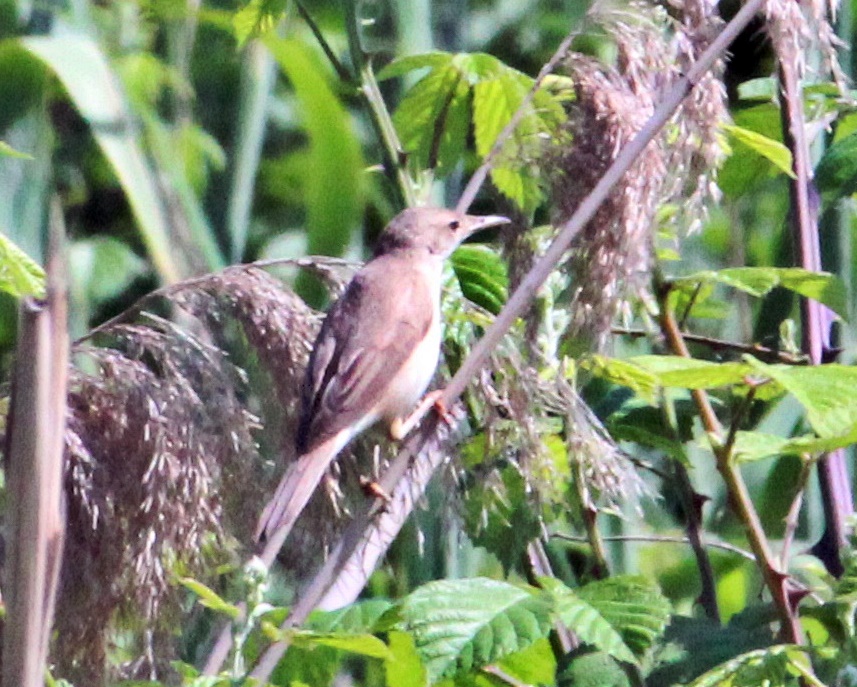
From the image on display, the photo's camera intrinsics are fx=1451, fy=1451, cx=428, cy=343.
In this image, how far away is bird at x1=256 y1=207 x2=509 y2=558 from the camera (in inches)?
80.2

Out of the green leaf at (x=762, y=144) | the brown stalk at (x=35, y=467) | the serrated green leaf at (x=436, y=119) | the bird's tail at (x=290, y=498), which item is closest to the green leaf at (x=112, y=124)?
the serrated green leaf at (x=436, y=119)

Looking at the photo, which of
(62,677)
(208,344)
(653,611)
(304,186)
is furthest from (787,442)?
(304,186)

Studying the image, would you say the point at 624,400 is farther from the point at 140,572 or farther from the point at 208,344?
the point at 140,572

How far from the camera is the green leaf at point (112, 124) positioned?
2.53 m

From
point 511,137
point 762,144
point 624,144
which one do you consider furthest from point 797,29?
point 511,137

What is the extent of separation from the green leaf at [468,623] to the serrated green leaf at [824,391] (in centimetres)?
35

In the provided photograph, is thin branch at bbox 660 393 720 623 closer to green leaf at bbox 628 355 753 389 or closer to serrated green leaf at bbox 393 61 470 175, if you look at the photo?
green leaf at bbox 628 355 753 389

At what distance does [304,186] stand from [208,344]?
229 centimetres

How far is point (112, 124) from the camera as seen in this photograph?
8.57 feet

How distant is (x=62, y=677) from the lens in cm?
163

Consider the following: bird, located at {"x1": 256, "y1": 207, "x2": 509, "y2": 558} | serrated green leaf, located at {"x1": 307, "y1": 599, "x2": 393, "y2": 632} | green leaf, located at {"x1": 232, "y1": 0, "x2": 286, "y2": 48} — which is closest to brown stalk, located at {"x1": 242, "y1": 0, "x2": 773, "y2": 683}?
serrated green leaf, located at {"x1": 307, "y1": 599, "x2": 393, "y2": 632}

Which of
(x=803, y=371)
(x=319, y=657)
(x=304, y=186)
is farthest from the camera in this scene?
(x=304, y=186)

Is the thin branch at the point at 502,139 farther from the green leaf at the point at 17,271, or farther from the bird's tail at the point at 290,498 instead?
the green leaf at the point at 17,271

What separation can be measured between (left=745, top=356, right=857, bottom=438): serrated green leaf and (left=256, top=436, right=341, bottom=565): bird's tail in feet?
1.76
